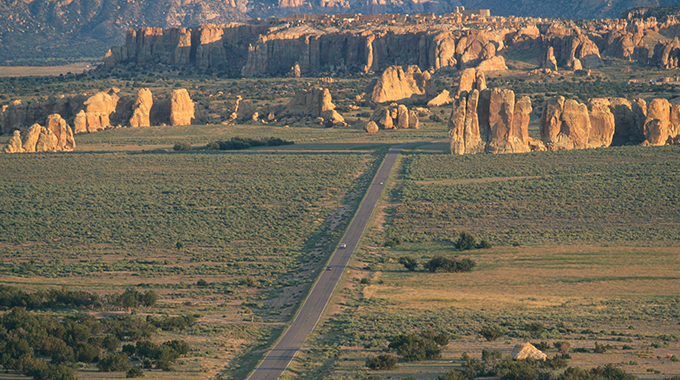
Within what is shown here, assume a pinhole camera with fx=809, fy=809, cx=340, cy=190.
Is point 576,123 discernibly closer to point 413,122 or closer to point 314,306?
point 413,122

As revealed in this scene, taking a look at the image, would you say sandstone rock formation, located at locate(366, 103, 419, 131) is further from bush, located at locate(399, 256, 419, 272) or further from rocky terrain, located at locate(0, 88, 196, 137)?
bush, located at locate(399, 256, 419, 272)

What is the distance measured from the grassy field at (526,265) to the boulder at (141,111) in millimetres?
42664

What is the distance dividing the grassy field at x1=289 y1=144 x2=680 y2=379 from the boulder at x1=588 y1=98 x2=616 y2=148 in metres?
2.92

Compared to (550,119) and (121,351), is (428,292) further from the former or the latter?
(550,119)

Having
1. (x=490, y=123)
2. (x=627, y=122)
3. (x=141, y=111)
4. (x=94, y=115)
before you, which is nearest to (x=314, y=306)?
(x=490, y=123)

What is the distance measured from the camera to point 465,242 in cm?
4744

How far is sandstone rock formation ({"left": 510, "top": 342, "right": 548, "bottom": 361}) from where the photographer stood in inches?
1124

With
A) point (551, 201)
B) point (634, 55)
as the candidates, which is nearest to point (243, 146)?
point (551, 201)

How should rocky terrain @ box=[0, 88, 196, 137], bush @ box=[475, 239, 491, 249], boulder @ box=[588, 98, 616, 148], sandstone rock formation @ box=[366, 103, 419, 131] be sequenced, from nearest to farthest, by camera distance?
bush @ box=[475, 239, 491, 249] → boulder @ box=[588, 98, 616, 148] → sandstone rock formation @ box=[366, 103, 419, 131] → rocky terrain @ box=[0, 88, 196, 137]

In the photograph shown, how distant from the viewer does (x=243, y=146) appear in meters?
86.9

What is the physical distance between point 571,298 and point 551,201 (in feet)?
66.8

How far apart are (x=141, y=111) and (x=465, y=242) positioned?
63771 millimetres

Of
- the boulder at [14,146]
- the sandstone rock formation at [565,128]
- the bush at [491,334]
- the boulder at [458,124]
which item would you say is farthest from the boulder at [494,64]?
the bush at [491,334]

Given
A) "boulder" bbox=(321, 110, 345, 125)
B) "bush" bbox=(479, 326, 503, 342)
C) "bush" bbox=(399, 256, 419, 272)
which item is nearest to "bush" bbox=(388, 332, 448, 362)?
"bush" bbox=(479, 326, 503, 342)
